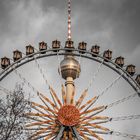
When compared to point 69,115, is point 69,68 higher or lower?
higher

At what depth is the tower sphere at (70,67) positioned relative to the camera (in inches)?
1042

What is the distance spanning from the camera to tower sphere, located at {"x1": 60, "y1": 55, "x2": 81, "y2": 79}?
86.8ft

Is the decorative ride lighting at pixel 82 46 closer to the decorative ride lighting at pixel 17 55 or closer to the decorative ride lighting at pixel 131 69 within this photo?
the decorative ride lighting at pixel 131 69

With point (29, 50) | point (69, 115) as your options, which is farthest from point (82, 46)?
point (69, 115)

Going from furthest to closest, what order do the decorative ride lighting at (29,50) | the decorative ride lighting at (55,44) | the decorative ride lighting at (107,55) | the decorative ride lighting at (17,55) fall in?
the decorative ride lighting at (107,55)
the decorative ride lighting at (55,44)
the decorative ride lighting at (29,50)
the decorative ride lighting at (17,55)

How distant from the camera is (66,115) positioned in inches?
934

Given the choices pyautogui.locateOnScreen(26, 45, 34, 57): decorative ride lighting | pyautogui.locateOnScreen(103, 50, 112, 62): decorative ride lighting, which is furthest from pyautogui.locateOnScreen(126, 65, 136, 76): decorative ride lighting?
pyautogui.locateOnScreen(26, 45, 34, 57): decorative ride lighting

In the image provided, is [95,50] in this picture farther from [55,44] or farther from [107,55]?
[55,44]

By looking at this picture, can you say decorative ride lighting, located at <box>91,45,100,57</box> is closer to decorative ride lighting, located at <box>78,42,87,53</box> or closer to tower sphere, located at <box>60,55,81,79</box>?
decorative ride lighting, located at <box>78,42,87,53</box>

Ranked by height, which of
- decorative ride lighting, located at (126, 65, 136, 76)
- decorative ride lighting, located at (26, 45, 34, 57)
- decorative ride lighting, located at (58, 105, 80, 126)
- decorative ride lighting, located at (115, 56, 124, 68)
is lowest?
decorative ride lighting, located at (58, 105, 80, 126)

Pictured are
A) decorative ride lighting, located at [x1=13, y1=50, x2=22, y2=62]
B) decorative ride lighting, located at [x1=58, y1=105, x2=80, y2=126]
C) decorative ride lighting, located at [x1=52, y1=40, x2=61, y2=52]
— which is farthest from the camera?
decorative ride lighting, located at [x1=52, y1=40, x2=61, y2=52]

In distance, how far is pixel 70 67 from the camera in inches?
1042

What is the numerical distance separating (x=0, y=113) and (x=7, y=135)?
120 centimetres

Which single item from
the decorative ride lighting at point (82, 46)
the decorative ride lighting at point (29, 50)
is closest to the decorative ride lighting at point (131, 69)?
the decorative ride lighting at point (82, 46)
